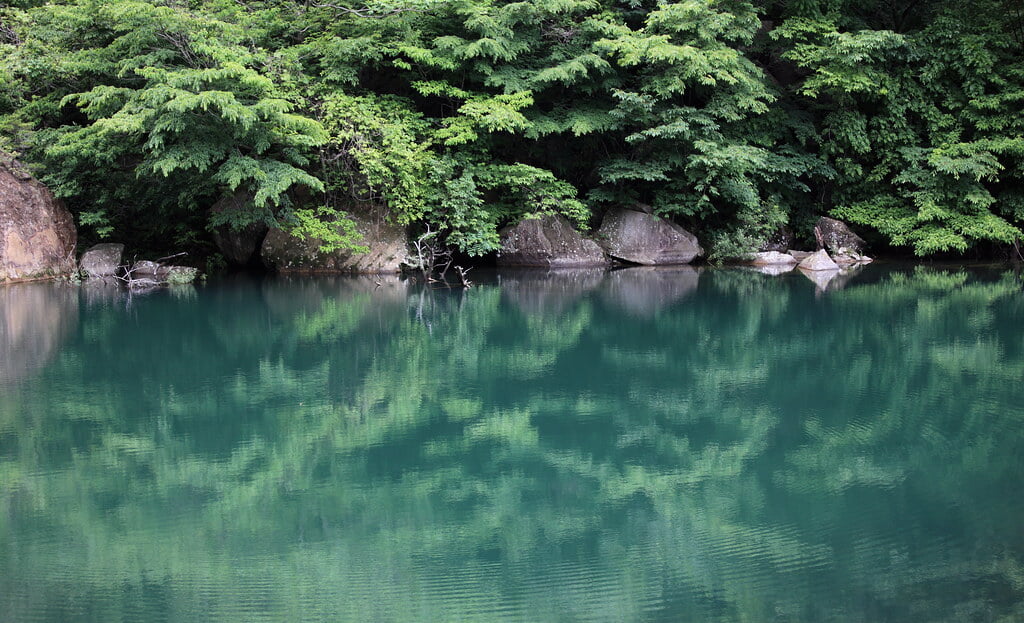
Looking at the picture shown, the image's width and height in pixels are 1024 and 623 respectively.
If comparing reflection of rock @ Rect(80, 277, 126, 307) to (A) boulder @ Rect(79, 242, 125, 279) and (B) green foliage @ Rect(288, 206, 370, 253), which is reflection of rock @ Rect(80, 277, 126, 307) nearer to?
(A) boulder @ Rect(79, 242, 125, 279)

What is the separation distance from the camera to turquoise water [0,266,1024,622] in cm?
359

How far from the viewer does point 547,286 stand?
15.6 m

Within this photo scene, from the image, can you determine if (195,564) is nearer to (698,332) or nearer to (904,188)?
(698,332)

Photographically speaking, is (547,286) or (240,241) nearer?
(547,286)

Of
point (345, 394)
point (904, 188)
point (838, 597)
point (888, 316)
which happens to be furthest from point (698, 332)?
point (904, 188)

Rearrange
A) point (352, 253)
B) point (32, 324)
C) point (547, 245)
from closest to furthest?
point (32, 324) < point (352, 253) < point (547, 245)

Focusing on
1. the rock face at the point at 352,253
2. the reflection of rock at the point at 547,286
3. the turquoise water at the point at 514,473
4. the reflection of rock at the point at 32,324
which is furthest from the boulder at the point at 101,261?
the reflection of rock at the point at 547,286

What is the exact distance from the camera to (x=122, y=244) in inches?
715

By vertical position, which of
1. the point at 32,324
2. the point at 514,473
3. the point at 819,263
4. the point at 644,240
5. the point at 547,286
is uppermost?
the point at 644,240

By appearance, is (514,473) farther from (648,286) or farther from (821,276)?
(821,276)

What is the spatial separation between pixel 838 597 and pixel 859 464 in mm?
1945

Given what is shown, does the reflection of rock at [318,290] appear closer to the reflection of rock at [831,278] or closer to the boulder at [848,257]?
the reflection of rock at [831,278]

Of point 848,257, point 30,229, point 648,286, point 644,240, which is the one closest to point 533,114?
point 644,240

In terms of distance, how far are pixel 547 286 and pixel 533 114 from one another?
5.07 m
